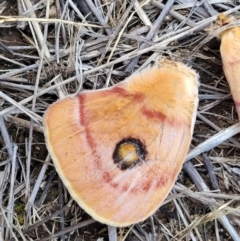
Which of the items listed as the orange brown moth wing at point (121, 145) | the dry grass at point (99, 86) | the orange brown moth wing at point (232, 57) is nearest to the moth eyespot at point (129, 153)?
the orange brown moth wing at point (121, 145)

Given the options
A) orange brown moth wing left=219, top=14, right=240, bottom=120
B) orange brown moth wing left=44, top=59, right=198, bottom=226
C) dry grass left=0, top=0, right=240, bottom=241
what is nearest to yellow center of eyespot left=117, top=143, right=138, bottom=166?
orange brown moth wing left=44, top=59, right=198, bottom=226

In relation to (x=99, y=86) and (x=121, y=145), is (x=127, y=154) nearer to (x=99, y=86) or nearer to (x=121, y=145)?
(x=121, y=145)

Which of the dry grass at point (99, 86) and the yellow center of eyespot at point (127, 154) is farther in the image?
the dry grass at point (99, 86)

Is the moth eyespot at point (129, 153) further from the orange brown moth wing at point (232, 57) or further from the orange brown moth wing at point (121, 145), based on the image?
the orange brown moth wing at point (232, 57)

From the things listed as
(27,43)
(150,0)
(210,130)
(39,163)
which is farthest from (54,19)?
(210,130)

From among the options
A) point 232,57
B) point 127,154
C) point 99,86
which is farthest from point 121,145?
point 232,57

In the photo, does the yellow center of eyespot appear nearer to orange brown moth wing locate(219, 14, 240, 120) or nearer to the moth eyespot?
the moth eyespot

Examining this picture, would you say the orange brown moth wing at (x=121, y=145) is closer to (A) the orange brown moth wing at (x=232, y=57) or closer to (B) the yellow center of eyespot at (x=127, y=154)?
(B) the yellow center of eyespot at (x=127, y=154)
